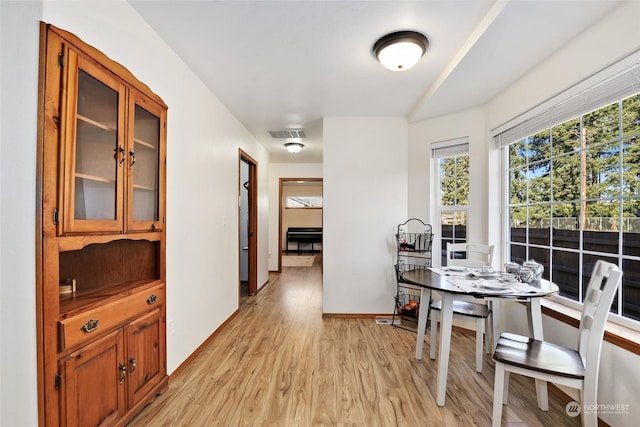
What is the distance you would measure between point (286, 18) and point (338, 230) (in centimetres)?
242

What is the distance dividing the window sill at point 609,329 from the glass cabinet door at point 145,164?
2.75 m

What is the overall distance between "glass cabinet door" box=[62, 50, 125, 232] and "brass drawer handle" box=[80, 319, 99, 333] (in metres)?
0.43

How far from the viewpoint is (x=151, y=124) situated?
6.12 feet

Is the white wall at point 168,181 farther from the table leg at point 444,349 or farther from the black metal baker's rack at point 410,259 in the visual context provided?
the black metal baker's rack at point 410,259

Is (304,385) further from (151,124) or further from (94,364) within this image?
(151,124)

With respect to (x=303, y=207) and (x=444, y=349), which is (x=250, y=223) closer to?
(x=444, y=349)

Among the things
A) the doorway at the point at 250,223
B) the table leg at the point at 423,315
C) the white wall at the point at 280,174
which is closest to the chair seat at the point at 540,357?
the table leg at the point at 423,315

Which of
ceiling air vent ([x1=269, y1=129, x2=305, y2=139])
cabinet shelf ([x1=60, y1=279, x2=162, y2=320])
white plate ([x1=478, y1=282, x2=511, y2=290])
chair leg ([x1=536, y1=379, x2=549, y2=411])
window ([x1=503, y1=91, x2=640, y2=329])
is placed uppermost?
ceiling air vent ([x1=269, y1=129, x2=305, y2=139])

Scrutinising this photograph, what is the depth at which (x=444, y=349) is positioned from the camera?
196 cm

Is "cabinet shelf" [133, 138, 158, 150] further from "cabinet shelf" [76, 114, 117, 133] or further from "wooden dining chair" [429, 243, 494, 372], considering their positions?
"wooden dining chair" [429, 243, 494, 372]

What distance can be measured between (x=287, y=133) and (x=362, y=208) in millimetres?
1664

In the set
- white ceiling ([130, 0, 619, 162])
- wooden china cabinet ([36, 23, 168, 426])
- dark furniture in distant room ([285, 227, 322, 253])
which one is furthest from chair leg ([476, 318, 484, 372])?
dark furniture in distant room ([285, 227, 322, 253])

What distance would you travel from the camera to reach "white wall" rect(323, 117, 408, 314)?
12.1 feet

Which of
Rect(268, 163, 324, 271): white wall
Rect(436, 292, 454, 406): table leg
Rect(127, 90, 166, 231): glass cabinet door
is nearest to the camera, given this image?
Rect(127, 90, 166, 231): glass cabinet door
